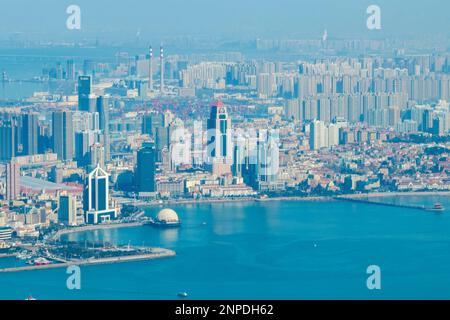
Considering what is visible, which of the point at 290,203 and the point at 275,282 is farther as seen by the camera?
the point at 290,203

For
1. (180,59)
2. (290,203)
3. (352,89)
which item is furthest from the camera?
(180,59)

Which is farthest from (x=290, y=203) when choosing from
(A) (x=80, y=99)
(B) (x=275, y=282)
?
(A) (x=80, y=99)

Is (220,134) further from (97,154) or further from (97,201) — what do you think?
(97,201)

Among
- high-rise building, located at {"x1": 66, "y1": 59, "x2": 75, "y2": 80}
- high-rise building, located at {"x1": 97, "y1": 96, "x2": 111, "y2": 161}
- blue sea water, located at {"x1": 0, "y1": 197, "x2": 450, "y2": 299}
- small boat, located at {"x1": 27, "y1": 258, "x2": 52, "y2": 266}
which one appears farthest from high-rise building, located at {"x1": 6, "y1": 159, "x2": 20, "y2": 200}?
high-rise building, located at {"x1": 66, "y1": 59, "x2": 75, "y2": 80}

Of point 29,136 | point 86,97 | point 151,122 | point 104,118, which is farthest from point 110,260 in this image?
point 86,97

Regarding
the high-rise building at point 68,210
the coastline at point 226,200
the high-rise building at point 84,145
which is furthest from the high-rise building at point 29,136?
the high-rise building at point 68,210
